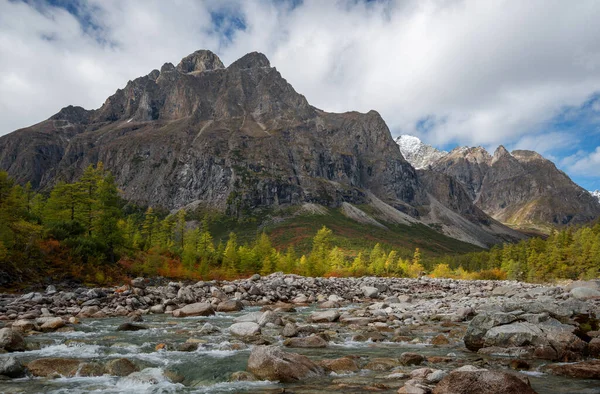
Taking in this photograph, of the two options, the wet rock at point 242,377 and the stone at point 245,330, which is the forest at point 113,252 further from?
the wet rock at point 242,377

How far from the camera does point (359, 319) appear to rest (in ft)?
88.2

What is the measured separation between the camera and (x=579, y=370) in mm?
12922

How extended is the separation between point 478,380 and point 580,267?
290 feet

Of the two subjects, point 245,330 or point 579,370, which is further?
point 245,330

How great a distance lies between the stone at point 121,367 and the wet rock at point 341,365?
7061 millimetres

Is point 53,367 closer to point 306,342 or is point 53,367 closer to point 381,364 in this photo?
point 306,342

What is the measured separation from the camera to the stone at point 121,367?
13.1 metres

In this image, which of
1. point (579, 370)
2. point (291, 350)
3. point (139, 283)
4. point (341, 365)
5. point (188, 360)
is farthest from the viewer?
point (139, 283)

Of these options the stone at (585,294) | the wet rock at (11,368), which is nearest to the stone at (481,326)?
the wet rock at (11,368)

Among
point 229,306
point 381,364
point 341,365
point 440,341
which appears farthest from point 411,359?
point 229,306

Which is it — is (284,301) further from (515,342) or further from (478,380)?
(478,380)

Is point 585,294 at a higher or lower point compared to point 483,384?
higher

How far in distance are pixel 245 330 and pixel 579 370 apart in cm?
1543

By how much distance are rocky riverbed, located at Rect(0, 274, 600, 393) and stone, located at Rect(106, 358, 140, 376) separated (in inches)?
1.8
